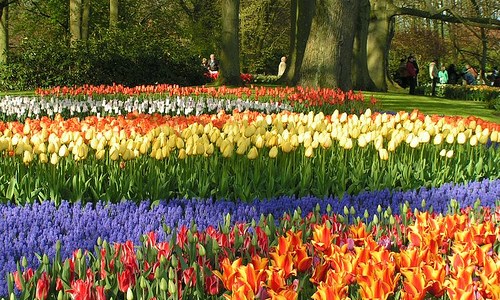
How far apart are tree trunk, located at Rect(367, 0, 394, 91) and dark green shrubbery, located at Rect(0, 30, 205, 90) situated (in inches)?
297

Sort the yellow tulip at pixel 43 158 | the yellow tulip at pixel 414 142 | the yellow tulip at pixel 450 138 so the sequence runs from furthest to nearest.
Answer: the yellow tulip at pixel 450 138 → the yellow tulip at pixel 414 142 → the yellow tulip at pixel 43 158

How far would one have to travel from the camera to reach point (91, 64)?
1894cm

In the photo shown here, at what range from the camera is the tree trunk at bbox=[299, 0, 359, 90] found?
13.2 meters

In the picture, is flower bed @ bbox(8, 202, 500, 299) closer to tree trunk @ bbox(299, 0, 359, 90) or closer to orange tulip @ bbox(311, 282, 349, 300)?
orange tulip @ bbox(311, 282, 349, 300)

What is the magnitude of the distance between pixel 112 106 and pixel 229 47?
1095 centimetres

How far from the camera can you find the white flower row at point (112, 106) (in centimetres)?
920

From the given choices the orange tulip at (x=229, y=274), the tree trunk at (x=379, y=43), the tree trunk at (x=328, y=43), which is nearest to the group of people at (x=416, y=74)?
the tree trunk at (x=379, y=43)

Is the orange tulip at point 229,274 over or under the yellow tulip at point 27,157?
under

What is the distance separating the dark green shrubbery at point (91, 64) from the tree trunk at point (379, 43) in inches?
297

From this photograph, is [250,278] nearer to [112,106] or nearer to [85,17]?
[112,106]

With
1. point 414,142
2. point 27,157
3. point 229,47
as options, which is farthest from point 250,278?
point 229,47

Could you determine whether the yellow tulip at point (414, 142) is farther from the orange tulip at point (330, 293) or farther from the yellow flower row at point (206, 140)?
the orange tulip at point (330, 293)

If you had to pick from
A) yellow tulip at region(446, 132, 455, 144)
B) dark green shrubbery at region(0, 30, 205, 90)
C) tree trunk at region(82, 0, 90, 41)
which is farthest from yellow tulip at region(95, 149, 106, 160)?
tree trunk at region(82, 0, 90, 41)

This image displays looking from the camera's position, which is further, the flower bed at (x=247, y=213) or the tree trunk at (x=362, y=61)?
the tree trunk at (x=362, y=61)
